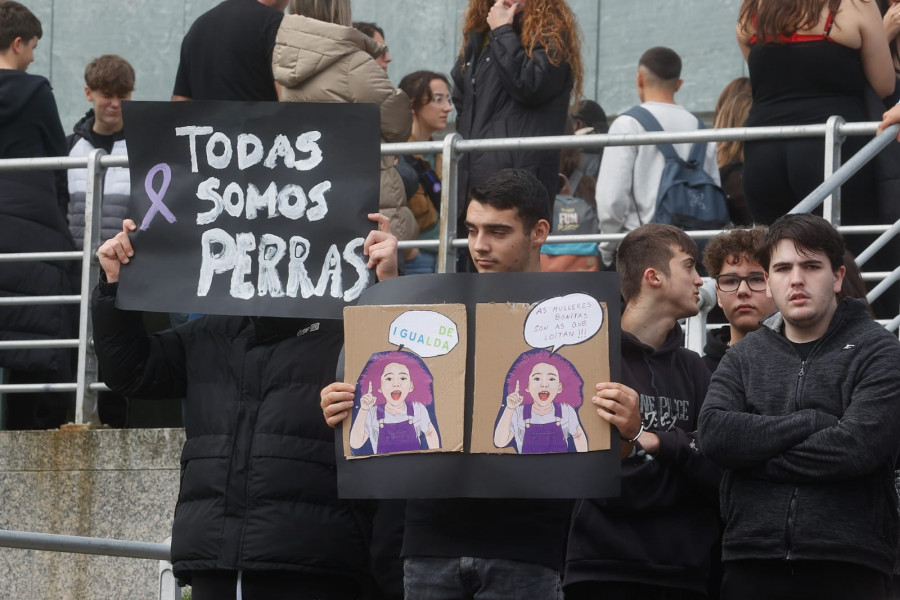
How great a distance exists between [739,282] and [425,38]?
6.50 m

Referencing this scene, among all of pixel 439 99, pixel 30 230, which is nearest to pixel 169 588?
pixel 30 230

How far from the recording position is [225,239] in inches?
207

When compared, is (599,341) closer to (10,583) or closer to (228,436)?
(228,436)

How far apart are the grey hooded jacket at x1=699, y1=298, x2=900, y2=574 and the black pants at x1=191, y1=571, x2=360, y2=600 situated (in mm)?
1137

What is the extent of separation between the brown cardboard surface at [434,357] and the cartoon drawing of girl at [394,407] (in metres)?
0.01

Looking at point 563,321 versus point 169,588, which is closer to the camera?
point 563,321

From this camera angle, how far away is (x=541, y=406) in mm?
4469

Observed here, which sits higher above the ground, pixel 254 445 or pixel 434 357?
pixel 434 357

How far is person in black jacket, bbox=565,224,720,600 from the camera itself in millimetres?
4785

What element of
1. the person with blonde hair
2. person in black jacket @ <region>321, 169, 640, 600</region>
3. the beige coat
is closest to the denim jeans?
person in black jacket @ <region>321, 169, 640, 600</region>

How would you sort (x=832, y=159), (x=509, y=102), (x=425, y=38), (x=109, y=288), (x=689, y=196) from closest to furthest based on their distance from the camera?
(x=109, y=288) → (x=832, y=159) → (x=509, y=102) → (x=689, y=196) → (x=425, y=38)

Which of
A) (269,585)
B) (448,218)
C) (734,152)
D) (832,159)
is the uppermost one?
(734,152)

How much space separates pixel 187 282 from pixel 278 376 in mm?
465

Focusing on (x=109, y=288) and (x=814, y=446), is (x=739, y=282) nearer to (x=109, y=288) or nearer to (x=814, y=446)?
(x=814, y=446)
